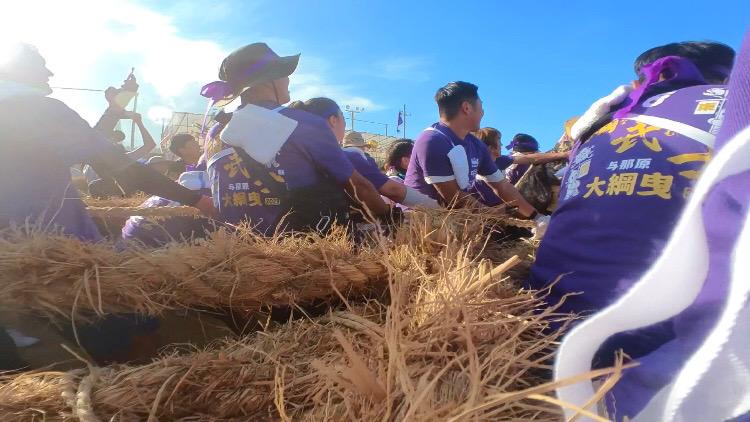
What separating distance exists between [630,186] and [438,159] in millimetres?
1635

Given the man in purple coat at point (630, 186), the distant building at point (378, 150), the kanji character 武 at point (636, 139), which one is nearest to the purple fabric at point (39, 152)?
the man in purple coat at point (630, 186)

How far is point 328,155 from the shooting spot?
1839 mm

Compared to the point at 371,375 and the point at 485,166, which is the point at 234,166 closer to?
the point at 371,375

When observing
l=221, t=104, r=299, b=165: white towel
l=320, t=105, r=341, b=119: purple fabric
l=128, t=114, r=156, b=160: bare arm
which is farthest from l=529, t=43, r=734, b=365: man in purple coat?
l=128, t=114, r=156, b=160: bare arm

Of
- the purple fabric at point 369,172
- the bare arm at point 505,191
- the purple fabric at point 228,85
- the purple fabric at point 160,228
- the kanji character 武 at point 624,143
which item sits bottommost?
the purple fabric at point 160,228

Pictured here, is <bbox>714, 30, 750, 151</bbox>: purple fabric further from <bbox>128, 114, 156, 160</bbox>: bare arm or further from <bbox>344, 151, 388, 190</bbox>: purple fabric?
<bbox>128, 114, 156, 160</bbox>: bare arm

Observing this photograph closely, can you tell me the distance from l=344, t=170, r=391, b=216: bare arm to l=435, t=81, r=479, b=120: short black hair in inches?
45.2

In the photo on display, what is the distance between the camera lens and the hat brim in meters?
1.98

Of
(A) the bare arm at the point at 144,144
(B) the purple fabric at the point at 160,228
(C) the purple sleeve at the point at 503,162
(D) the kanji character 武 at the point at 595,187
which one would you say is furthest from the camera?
(A) the bare arm at the point at 144,144

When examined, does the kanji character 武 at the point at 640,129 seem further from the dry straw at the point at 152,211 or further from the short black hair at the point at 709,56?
the dry straw at the point at 152,211

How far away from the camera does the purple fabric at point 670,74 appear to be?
1.14m

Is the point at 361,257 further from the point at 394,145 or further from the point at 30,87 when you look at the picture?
the point at 394,145

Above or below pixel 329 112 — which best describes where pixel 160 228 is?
below

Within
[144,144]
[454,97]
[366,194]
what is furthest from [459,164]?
[144,144]
